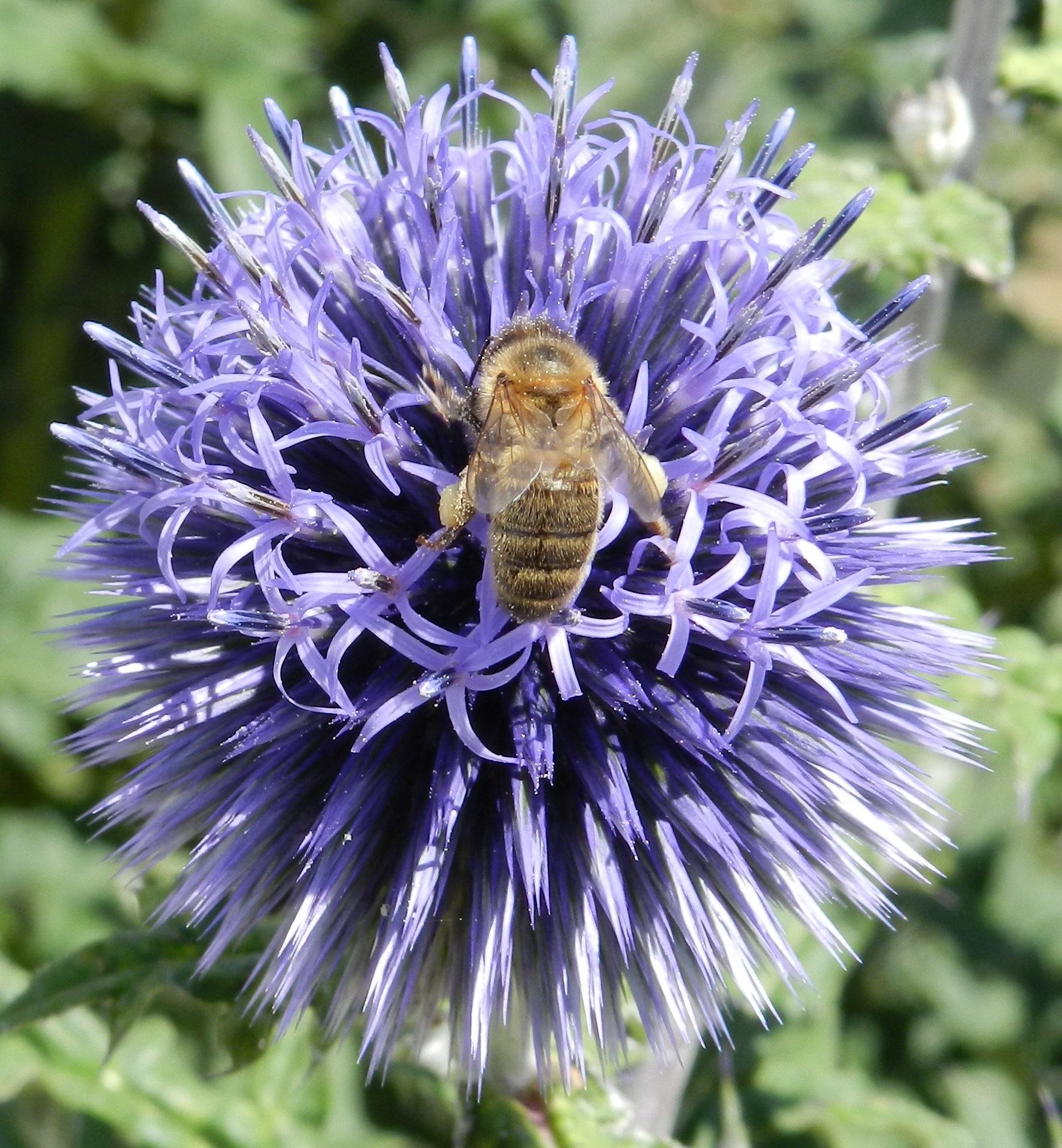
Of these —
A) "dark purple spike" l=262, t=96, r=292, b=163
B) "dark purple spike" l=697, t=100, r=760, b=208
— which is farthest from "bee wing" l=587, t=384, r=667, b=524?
"dark purple spike" l=262, t=96, r=292, b=163

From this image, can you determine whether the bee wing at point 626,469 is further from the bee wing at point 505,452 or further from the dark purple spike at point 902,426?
the dark purple spike at point 902,426

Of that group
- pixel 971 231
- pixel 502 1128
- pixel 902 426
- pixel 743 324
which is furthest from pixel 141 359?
pixel 971 231

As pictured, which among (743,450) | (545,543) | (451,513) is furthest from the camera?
(743,450)

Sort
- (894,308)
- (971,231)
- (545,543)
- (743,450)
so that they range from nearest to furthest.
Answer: (545,543) → (743,450) → (894,308) → (971,231)

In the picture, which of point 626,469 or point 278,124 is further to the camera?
point 278,124

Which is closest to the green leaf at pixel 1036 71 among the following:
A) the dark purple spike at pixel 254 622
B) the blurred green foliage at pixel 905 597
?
the blurred green foliage at pixel 905 597

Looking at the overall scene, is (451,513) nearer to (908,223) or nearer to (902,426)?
(902,426)

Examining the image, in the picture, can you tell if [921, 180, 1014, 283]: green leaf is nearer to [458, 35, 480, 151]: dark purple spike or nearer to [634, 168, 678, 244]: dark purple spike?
[634, 168, 678, 244]: dark purple spike
